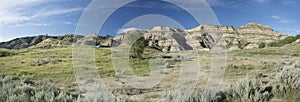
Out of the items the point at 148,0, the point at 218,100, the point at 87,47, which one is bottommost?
the point at 218,100

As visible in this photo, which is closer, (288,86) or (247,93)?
(247,93)

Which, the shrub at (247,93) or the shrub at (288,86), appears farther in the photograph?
the shrub at (288,86)

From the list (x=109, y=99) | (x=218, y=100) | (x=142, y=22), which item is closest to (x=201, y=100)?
(x=218, y=100)

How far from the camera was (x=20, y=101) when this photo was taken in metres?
7.82

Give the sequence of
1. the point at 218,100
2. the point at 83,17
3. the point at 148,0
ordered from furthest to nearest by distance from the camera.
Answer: the point at 148,0 < the point at 83,17 < the point at 218,100

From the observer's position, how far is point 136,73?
16797 millimetres

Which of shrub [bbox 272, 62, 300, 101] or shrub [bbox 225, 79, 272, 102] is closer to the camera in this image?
shrub [bbox 225, 79, 272, 102]

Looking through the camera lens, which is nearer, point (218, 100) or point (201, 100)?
point (201, 100)

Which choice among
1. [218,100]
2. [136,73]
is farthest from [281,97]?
[136,73]

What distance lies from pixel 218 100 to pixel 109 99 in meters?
3.49

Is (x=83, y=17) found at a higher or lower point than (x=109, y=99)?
higher

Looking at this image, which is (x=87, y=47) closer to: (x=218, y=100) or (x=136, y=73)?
(x=136, y=73)

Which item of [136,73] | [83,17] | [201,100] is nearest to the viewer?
[201,100]

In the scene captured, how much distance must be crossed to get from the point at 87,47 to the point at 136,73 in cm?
412
